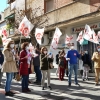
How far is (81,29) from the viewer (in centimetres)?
1470

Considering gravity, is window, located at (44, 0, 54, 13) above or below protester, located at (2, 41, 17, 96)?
above

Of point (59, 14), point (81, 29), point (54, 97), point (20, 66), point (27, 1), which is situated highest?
point (27, 1)

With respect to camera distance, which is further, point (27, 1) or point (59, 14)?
point (27, 1)

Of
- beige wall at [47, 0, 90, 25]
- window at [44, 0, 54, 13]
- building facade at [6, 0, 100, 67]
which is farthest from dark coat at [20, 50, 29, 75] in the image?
window at [44, 0, 54, 13]

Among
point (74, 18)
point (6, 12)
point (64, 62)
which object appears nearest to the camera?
point (64, 62)

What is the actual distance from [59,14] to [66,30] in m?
1.34

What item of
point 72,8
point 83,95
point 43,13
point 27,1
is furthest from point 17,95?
point 27,1

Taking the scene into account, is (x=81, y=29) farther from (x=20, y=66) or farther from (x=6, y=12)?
(x=6, y=12)

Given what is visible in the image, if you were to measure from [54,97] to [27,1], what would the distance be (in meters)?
15.2

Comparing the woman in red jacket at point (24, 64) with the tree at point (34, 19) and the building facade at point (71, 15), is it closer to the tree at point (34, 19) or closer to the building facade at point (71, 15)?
the building facade at point (71, 15)

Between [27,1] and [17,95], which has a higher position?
[27,1]

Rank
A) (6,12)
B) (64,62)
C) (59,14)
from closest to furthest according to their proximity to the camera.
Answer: (64,62), (59,14), (6,12)

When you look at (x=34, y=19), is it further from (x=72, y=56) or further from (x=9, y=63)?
(x=9, y=63)

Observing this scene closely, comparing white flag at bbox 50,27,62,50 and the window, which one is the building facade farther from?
white flag at bbox 50,27,62,50
